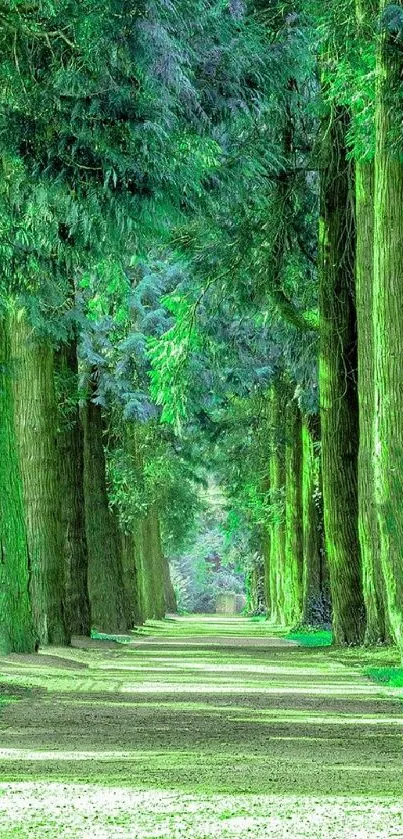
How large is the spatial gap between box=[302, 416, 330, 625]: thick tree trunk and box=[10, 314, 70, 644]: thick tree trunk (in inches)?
415

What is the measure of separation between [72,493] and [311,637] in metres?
6.89

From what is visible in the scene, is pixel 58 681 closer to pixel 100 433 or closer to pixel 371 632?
pixel 371 632

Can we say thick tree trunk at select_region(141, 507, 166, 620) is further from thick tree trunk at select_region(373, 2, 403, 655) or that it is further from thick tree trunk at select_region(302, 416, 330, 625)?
thick tree trunk at select_region(373, 2, 403, 655)

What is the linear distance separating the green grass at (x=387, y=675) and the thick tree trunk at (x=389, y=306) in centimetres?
39

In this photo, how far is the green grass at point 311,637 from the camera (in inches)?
1108

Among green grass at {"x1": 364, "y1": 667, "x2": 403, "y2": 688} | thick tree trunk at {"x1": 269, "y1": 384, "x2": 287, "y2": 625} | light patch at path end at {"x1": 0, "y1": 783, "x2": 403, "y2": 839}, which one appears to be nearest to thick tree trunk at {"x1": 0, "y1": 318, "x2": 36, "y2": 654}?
green grass at {"x1": 364, "y1": 667, "x2": 403, "y2": 688}

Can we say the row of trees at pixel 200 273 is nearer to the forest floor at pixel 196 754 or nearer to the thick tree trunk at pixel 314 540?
the thick tree trunk at pixel 314 540

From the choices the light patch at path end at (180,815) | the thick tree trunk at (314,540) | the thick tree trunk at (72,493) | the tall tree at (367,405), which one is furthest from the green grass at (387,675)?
the thick tree trunk at (314,540)

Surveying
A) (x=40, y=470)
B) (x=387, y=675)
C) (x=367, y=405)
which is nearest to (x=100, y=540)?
(x=40, y=470)

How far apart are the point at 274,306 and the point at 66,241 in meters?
11.4

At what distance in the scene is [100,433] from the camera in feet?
108

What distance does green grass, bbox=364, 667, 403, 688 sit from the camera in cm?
1589

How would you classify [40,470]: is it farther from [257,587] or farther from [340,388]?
[257,587]

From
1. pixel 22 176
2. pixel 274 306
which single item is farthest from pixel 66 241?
pixel 274 306
